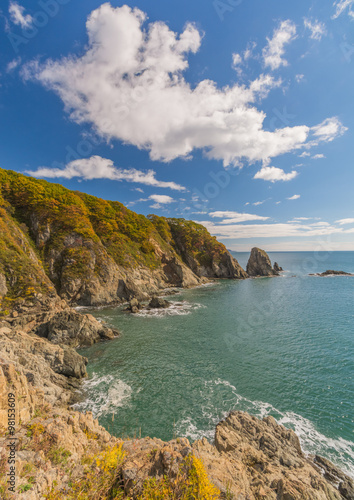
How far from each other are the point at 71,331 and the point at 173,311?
867 inches

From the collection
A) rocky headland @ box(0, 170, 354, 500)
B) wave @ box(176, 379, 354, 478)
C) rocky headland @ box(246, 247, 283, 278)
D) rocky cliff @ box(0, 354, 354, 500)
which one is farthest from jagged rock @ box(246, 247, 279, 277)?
rocky cliff @ box(0, 354, 354, 500)

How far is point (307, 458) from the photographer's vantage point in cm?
1301

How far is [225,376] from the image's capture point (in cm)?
2159

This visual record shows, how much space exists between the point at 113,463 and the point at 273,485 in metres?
6.92

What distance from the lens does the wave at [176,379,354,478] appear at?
44.8 feet

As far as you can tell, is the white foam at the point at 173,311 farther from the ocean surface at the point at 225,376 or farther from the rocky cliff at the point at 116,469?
the rocky cliff at the point at 116,469

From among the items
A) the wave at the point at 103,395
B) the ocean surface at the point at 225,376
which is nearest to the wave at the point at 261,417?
the ocean surface at the point at 225,376

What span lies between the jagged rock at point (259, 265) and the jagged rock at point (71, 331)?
91.5m

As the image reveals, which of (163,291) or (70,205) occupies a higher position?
(70,205)

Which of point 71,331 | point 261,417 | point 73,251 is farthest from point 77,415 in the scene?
point 73,251

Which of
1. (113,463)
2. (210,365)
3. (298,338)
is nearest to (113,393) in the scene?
(210,365)

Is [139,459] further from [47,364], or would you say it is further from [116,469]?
[47,364]

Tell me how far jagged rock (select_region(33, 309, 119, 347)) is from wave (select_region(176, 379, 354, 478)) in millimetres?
18348

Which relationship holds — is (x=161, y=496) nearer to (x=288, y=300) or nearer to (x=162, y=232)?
(x=288, y=300)
